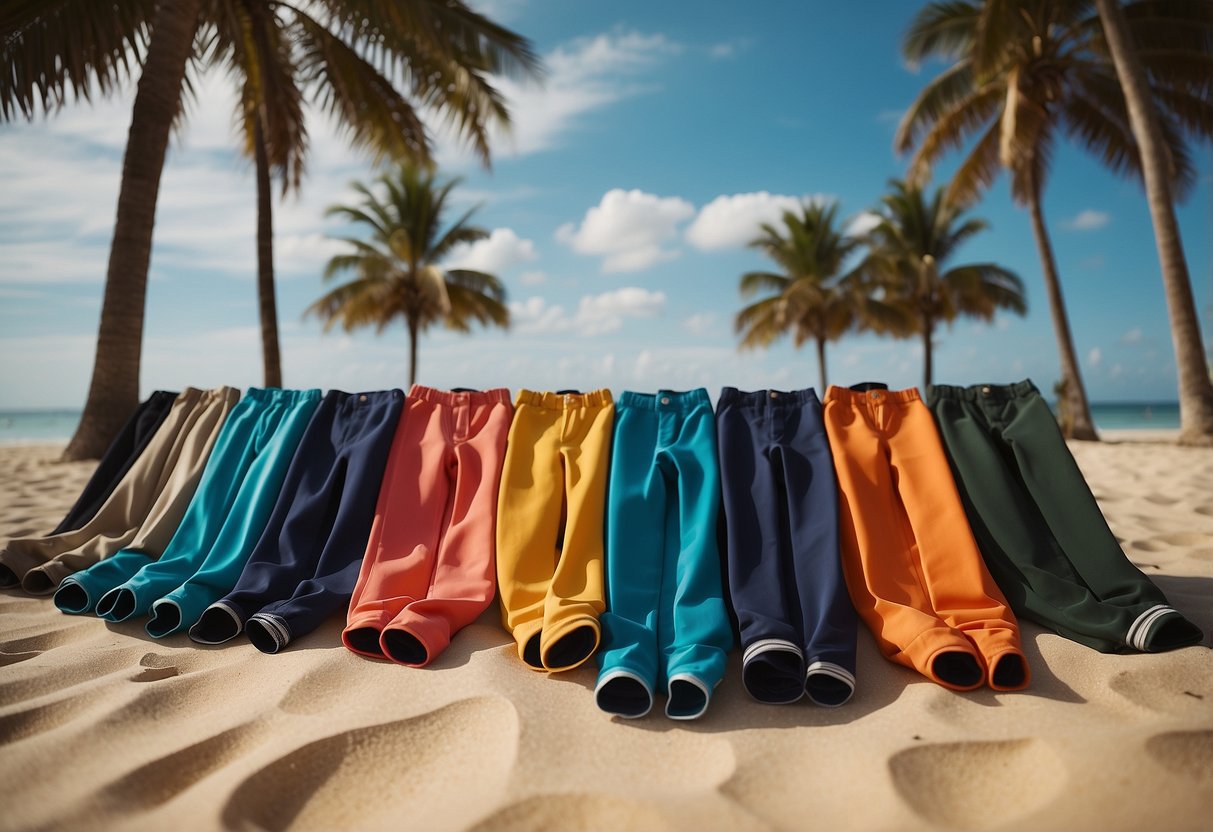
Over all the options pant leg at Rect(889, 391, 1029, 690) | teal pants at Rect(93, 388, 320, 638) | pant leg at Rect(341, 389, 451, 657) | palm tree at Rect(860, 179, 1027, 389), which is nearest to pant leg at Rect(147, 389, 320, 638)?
teal pants at Rect(93, 388, 320, 638)

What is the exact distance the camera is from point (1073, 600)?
6.25 ft

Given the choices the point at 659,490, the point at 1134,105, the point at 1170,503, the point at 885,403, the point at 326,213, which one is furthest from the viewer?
the point at 326,213

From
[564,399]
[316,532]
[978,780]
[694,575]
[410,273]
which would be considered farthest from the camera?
[410,273]

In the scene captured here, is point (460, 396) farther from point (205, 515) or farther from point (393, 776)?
point (393, 776)

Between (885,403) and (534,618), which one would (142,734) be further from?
(885,403)

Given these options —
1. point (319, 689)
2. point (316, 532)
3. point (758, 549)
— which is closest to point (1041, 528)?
point (758, 549)

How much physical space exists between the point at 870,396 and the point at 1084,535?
75 centimetres

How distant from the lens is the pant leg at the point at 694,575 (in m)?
1.61

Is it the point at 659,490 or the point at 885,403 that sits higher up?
the point at 885,403

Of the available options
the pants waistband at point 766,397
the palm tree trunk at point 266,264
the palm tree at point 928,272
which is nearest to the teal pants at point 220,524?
the pants waistband at point 766,397

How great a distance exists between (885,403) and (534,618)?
141 cm

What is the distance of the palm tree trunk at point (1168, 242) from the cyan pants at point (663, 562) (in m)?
9.19

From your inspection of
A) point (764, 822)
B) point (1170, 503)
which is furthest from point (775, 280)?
point (764, 822)

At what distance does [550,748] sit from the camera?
1432 millimetres
